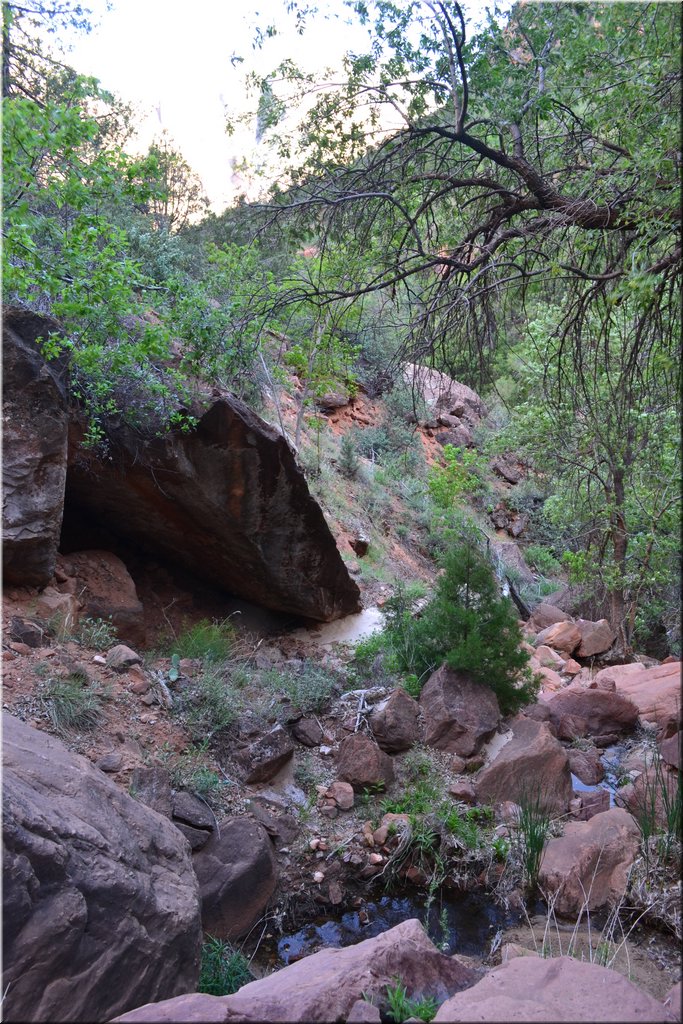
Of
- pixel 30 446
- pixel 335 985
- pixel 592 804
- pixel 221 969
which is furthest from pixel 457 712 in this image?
pixel 335 985

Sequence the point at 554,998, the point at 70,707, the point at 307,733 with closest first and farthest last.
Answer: the point at 554,998 < the point at 70,707 < the point at 307,733

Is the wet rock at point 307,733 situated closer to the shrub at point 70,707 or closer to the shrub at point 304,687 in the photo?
the shrub at point 304,687

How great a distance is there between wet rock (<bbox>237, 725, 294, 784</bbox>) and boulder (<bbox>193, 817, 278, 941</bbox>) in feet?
2.62

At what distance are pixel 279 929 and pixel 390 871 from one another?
40.3 inches

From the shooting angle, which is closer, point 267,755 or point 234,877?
point 234,877

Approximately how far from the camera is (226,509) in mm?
7852

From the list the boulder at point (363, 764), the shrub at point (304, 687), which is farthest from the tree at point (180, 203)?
A: the boulder at point (363, 764)

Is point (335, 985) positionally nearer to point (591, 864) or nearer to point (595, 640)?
point (591, 864)

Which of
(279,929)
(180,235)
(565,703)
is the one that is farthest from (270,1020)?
(180,235)

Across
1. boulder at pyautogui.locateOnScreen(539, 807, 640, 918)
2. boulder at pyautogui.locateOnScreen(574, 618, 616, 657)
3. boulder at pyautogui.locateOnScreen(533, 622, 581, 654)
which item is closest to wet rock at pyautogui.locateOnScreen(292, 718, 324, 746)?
boulder at pyautogui.locateOnScreen(539, 807, 640, 918)

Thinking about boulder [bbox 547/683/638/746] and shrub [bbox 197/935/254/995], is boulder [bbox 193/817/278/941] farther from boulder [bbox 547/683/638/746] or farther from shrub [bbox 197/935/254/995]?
boulder [bbox 547/683/638/746]

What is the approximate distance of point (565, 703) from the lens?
8.15 m

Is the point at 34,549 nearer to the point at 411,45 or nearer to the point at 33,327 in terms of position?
the point at 33,327

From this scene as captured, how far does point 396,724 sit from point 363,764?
60cm
